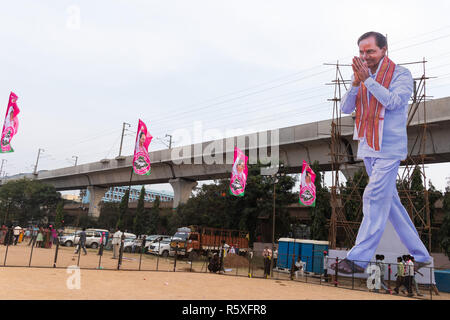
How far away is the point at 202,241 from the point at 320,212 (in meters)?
11.4

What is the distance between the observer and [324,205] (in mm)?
34594

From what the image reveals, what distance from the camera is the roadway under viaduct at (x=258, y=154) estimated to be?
26.0 m

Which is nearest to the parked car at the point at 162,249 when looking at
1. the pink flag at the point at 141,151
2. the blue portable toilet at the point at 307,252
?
the blue portable toilet at the point at 307,252

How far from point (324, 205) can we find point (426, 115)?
12742 millimetres

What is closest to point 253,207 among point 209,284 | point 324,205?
point 324,205

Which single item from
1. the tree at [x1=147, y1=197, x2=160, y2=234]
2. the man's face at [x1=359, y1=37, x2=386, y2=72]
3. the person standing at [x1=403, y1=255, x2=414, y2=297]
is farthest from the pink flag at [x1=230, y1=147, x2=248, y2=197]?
the tree at [x1=147, y1=197, x2=160, y2=234]

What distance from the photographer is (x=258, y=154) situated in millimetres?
37656

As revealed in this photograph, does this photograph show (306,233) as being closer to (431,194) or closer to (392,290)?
(431,194)

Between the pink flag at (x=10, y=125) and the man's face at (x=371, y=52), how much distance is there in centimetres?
1791

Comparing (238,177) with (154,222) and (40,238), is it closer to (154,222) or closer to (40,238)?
(40,238)

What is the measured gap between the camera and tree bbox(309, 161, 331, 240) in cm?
3357

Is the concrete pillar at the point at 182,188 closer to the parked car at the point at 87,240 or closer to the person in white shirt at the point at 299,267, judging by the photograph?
the parked car at the point at 87,240

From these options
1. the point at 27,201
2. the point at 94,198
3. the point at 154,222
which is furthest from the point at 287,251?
the point at 27,201

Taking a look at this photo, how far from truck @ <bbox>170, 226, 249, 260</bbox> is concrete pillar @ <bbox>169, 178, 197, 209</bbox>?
13370 millimetres
